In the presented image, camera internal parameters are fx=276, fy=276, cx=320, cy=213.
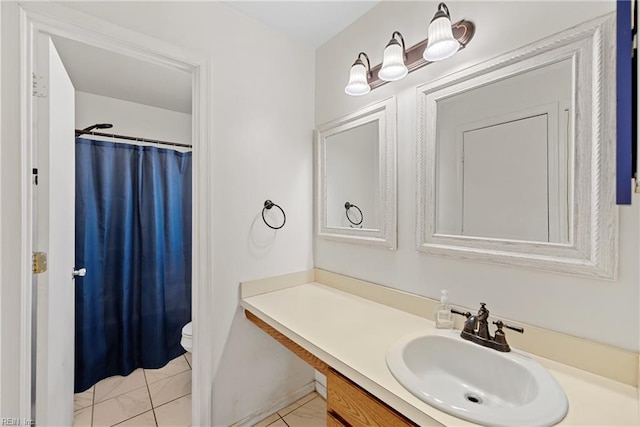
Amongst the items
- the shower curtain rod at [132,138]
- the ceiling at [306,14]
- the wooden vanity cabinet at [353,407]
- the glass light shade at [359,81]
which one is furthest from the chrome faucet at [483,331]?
the shower curtain rod at [132,138]

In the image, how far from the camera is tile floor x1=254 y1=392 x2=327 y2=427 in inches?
65.7

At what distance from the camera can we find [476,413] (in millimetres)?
669

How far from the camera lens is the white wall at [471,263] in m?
0.84

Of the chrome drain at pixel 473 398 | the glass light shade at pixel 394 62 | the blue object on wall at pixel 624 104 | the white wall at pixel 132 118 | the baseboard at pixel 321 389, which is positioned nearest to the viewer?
the blue object on wall at pixel 624 104

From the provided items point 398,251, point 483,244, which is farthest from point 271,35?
point 483,244

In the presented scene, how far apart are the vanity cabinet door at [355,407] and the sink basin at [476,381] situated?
0.32 feet

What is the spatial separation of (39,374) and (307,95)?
78.0 inches

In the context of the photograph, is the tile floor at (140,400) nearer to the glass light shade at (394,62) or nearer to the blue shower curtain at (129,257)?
the blue shower curtain at (129,257)

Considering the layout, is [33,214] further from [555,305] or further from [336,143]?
[555,305]

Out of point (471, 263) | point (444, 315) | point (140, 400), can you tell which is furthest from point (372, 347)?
point (140, 400)

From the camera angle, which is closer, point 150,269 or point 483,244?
point 483,244

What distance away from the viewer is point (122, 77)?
2062 mm

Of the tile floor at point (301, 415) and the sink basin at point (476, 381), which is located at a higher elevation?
the sink basin at point (476, 381)

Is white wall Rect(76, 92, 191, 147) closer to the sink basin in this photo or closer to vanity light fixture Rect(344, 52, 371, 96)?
vanity light fixture Rect(344, 52, 371, 96)
